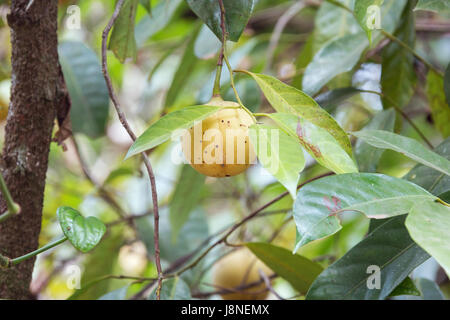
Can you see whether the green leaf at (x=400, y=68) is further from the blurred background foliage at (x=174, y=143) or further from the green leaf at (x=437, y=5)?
the green leaf at (x=437, y=5)

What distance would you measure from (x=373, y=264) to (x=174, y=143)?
79 centimetres

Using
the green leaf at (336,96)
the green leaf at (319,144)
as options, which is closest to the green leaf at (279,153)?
the green leaf at (319,144)

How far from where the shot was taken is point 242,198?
4.65 ft

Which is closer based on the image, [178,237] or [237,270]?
[237,270]

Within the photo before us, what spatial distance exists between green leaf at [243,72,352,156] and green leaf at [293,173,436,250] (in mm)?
59

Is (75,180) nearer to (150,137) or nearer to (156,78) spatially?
(156,78)

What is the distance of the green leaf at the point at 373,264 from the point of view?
0.48m

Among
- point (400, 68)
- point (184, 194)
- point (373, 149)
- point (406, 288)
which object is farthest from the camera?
point (184, 194)

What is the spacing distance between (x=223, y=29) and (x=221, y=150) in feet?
0.41

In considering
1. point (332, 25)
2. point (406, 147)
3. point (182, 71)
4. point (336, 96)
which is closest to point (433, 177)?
point (406, 147)

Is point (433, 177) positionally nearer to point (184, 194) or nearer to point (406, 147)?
point (406, 147)

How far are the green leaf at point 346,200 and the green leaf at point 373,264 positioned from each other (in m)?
0.06

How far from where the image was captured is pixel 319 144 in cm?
45

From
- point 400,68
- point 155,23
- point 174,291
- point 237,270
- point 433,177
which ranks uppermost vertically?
point 155,23
